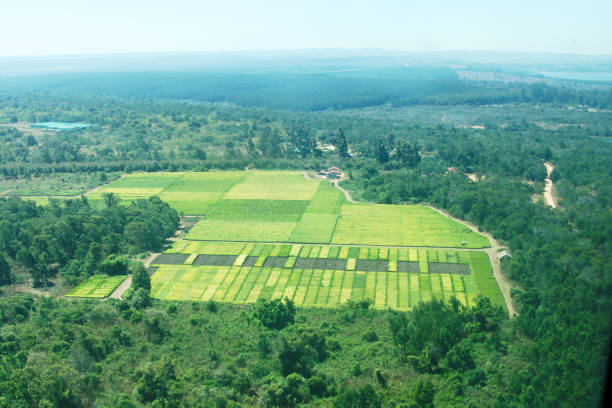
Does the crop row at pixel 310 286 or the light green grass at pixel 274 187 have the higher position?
the light green grass at pixel 274 187

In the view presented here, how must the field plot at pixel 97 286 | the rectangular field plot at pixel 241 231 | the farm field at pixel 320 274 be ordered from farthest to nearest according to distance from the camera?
the rectangular field plot at pixel 241 231, the field plot at pixel 97 286, the farm field at pixel 320 274

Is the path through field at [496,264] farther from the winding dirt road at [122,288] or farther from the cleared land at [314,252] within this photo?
the winding dirt road at [122,288]

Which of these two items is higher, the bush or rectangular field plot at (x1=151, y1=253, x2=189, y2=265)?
the bush

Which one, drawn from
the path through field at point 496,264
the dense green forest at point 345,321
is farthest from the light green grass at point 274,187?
the path through field at point 496,264

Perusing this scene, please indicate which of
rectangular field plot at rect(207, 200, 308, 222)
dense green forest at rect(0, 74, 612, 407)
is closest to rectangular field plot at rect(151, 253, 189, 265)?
dense green forest at rect(0, 74, 612, 407)

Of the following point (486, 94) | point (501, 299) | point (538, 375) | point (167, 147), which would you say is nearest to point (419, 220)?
point (501, 299)

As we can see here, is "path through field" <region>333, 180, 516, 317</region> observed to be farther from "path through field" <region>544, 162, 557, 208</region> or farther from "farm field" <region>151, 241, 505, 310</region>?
"path through field" <region>544, 162, 557, 208</region>

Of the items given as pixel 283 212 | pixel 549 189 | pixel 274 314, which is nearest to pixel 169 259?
pixel 283 212

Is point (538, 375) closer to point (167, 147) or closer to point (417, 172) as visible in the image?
point (417, 172)
